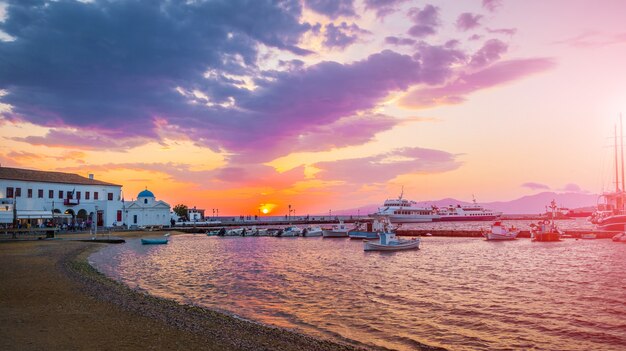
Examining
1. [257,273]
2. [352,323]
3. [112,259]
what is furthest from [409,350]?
[112,259]

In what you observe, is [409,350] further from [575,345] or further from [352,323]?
[575,345]

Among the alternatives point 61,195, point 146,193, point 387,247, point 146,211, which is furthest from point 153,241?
point 146,193

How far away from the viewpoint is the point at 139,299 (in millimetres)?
20625

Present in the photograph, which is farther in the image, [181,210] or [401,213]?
[401,213]

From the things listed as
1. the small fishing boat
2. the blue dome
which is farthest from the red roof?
the small fishing boat

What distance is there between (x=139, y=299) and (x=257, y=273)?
55.6 ft

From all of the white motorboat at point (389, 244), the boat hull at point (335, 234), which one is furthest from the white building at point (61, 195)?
the white motorboat at point (389, 244)

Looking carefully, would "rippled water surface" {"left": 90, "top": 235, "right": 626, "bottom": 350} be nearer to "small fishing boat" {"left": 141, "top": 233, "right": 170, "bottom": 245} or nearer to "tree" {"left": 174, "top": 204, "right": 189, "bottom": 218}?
"small fishing boat" {"left": 141, "top": 233, "right": 170, "bottom": 245}

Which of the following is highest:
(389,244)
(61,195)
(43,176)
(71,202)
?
(43,176)

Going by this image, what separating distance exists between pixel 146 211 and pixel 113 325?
326 feet

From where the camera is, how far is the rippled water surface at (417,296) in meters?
17.7

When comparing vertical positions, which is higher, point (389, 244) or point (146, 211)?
point (146, 211)

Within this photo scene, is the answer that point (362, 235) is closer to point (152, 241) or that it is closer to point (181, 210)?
point (152, 241)

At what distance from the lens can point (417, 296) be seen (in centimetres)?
2595
